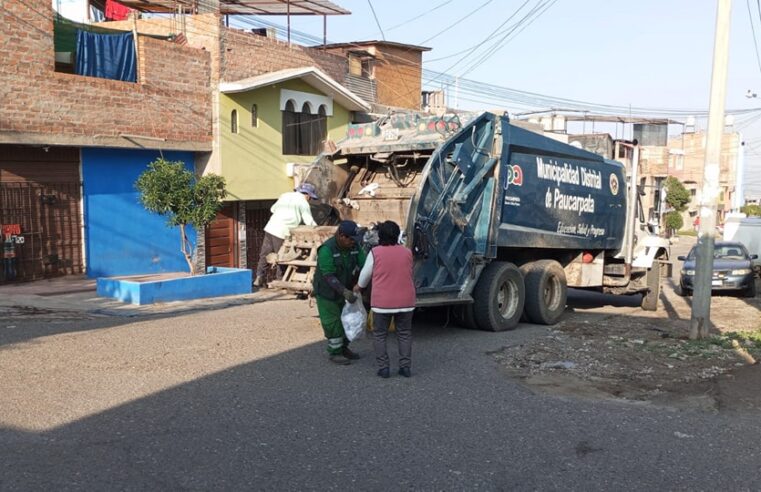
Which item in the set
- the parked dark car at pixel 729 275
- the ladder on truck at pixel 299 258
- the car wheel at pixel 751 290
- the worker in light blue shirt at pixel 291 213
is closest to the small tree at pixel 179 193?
the worker in light blue shirt at pixel 291 213

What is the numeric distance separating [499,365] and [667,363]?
A: 6.23 feet

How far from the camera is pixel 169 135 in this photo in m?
16.4

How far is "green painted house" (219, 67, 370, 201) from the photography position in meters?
18.0

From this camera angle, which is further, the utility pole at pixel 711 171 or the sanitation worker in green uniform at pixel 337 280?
the utility pole at pixel 711 171

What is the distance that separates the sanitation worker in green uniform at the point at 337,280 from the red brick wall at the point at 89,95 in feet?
27.9

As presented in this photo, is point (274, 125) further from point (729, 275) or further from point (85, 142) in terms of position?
point (729, 275)

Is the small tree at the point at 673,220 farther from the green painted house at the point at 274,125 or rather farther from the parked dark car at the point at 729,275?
the green painted house at the point at 274,125

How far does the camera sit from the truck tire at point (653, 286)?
1406 centimetres

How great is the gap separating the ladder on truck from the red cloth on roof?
1306cm

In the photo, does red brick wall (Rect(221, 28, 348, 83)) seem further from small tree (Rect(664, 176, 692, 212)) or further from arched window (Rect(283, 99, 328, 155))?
small tree (Rect(664, 176, 692, 212))

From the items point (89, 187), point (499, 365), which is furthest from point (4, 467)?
point (89, 187)

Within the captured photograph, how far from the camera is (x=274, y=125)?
19.4 meters

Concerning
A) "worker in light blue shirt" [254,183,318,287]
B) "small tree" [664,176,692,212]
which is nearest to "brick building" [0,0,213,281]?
"worker in light blue shirt" [254,183,318,287]

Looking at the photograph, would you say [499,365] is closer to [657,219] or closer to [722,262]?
[657,219]
